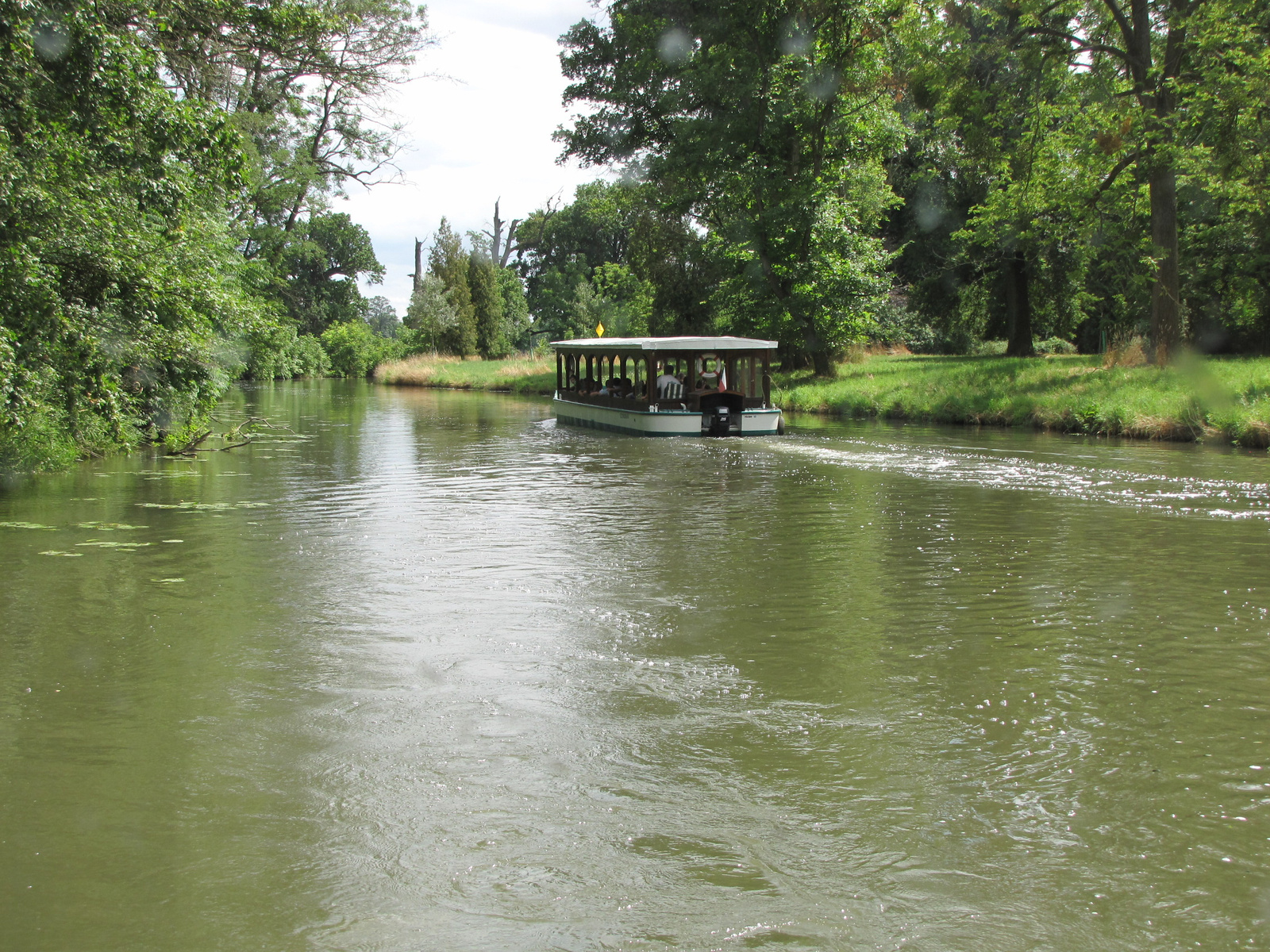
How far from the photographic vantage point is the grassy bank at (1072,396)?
21766 millimetres

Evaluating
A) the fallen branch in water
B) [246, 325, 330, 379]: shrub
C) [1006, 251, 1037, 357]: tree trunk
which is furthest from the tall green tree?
[246, 325, 330, 379]: shrub

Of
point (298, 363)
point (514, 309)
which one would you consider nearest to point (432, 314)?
point (298, 363)

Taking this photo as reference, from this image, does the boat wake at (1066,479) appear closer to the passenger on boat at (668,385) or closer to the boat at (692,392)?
the boat at (692,392)

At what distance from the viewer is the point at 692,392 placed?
88.2ft

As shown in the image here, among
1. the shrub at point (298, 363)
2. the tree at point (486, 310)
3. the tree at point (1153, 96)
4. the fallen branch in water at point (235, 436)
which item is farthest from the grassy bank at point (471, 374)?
the tree at point (1153, 96)

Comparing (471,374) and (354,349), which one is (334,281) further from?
(471,374)

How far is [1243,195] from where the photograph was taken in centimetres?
2375

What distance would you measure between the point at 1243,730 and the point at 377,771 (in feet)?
15.6

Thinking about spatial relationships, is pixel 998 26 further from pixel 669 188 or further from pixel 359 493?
pixel 359 493

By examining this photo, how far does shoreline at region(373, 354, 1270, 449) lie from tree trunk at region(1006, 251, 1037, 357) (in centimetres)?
127

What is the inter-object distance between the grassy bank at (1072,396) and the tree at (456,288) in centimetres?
3416

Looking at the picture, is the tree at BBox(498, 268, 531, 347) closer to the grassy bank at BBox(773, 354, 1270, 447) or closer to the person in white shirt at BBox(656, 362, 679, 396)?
the grassy bank at BBox(773, 354, 1270, 447)

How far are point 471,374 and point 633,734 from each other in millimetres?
51575

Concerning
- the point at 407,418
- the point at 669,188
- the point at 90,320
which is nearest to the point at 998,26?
the point at 669,188
